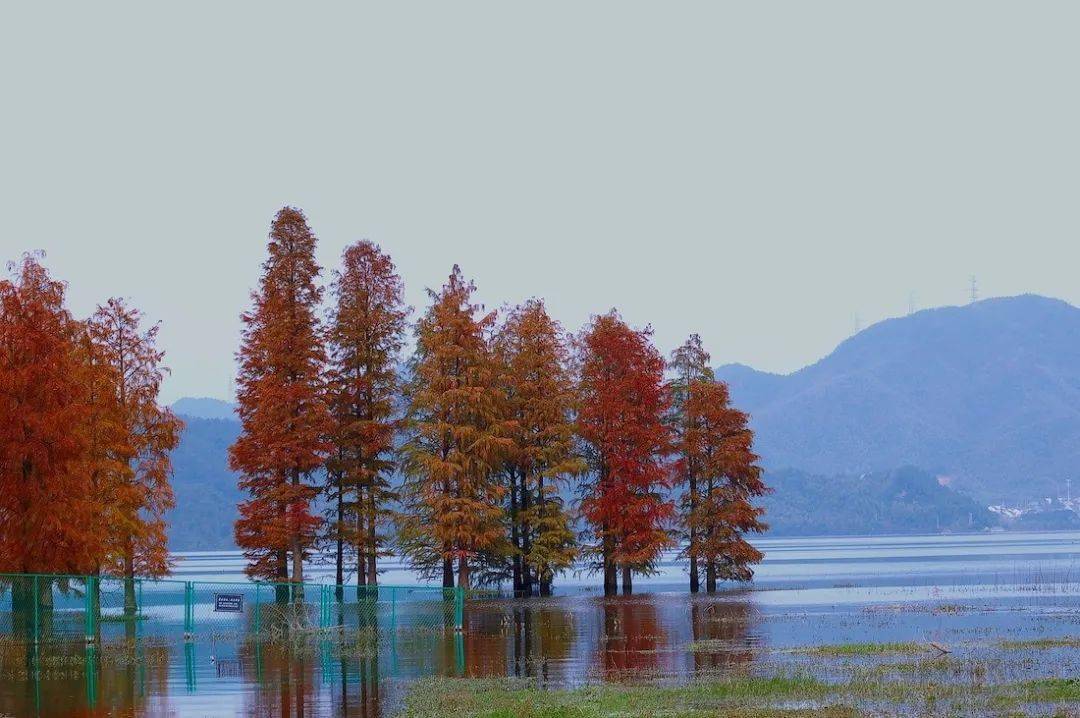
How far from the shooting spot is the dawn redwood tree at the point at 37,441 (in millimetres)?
48812

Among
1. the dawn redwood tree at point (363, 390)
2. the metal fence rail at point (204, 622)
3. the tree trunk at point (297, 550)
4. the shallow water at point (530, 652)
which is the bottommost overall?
the shallow water at point (530, 652)

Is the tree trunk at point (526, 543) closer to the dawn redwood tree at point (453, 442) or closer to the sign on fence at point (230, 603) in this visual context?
the dawn redwood tree at point (453, 442)

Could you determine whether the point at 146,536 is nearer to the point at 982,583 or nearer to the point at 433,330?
the point at 433,330

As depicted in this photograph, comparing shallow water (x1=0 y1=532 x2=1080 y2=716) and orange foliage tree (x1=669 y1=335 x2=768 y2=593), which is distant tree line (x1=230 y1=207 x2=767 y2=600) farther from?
shallow water (x1=0 y1=532 x2=1080 y2=716)

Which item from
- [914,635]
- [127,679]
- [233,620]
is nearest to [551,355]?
[233,620]

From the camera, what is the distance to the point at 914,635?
44812mm

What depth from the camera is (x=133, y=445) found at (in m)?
64.4

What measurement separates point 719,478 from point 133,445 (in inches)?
1264

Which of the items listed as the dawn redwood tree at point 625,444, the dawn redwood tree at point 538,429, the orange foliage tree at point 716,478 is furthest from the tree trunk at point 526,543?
the orange foliage tree at point 716,478

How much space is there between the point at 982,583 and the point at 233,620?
43.6 metres

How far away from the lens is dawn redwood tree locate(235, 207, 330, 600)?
221 ft

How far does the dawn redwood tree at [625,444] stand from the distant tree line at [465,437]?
4.6 inches

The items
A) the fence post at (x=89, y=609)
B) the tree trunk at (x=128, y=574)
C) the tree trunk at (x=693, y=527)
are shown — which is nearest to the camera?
the fence post at (x=89, y=609)

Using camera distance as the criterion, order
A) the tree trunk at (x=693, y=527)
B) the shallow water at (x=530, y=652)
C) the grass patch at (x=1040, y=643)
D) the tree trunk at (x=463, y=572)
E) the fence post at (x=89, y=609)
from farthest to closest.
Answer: the tree trunk at (x=693, y=527), the tree trunk at (x=463, y=572), the fence post at (x=89, y=609), the grass patch at (x=1040, y=643), the shallow water at (x=530, y=652)
